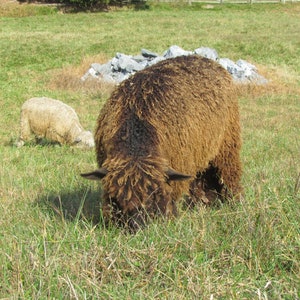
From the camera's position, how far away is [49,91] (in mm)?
16891

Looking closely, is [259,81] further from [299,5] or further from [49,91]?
[299,5]

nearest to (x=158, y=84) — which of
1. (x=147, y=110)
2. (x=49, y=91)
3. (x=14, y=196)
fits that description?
(x=147, y=110)

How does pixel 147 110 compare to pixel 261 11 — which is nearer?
pixel 147 110

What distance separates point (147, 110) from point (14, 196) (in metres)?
1.72

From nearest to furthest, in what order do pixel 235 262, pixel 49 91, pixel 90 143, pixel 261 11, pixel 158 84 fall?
pixel 235 262 < pixel 158 84 < pixel 90 143 < pixel 49 91 < pixel 261 11

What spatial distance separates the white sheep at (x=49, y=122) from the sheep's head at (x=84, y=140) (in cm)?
23

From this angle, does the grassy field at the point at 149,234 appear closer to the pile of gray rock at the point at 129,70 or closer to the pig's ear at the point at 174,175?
the pig's ear at the point at 174,175

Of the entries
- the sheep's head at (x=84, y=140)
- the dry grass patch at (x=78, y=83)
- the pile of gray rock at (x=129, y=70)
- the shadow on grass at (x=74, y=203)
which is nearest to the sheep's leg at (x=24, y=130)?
the sheep's head at (x=84, y=140)

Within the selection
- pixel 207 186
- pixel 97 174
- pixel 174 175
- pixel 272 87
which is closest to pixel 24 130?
pixel 207 186

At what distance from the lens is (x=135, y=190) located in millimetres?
4449

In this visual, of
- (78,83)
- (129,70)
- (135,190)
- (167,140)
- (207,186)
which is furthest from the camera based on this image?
(129,70)

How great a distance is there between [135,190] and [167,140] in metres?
0.88

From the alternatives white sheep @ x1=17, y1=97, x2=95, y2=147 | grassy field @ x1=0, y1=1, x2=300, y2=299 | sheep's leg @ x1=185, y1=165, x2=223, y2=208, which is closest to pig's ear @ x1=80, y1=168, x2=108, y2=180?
grassy field @ x1=0, y1=1, x2=300, y2=299

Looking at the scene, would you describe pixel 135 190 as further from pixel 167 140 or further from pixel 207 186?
pixel 207 186
